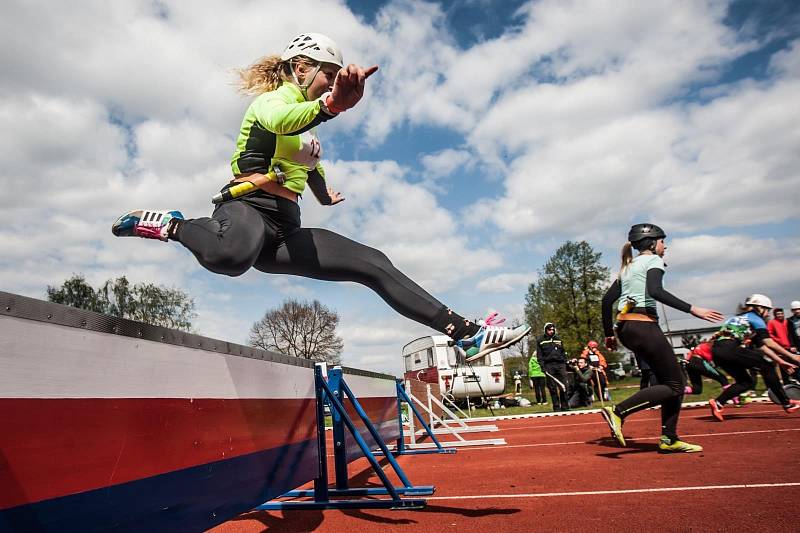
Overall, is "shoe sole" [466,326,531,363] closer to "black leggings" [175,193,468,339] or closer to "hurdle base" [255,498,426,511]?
"black leggings" [175,193,468,339]

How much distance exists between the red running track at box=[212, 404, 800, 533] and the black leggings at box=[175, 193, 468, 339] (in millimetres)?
1370

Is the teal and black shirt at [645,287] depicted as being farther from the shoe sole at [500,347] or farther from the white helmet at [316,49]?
the white helmet at [316,49]

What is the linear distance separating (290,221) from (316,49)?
3.02 feet

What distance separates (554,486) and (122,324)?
3.52 m

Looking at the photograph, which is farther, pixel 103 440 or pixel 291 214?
pixel 291 214

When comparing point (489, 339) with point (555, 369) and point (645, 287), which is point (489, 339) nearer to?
point (645, 287)

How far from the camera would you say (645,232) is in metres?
5.73

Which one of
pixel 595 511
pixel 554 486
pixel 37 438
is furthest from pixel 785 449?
pixel 37 438

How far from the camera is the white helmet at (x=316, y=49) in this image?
2812mm

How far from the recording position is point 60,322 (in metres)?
1.67

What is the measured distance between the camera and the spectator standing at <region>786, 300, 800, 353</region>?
1134 cm

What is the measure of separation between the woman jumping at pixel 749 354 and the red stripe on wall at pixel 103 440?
24.8ft

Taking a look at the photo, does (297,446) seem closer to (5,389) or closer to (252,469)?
(252,469)

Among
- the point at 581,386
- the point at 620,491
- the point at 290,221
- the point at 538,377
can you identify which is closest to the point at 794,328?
the point at 581,386
